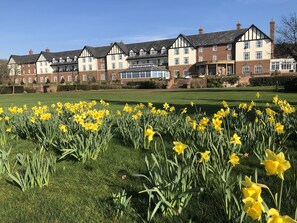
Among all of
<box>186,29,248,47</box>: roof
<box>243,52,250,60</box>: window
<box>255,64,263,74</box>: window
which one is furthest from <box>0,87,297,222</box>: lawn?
<box>186,29,248,47</box>: roof

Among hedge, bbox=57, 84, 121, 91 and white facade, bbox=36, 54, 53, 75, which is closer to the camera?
hedge, bbox=57, 84, 121, 91

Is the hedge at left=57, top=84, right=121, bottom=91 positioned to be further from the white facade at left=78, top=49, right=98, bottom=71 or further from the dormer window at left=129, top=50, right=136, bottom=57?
the white facade at left=78, top=49, right=98, bottom=71

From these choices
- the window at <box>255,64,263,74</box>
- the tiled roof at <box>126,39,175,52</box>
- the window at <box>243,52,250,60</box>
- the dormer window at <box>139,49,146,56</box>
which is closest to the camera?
the window at <box>243,52,250,60</box>

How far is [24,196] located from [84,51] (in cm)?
8209

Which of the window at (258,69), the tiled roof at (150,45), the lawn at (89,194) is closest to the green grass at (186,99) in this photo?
the lawn at (89,194)

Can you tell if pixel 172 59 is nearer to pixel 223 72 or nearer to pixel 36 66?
pixel 223 72

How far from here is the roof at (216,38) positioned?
63269 millimetres

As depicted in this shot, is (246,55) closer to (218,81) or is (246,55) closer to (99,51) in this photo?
(218,81)

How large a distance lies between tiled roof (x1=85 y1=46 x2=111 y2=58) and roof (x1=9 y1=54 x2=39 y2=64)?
74.6 feet

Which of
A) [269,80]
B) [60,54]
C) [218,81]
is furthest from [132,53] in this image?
[269,80]

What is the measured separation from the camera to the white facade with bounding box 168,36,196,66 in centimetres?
6769

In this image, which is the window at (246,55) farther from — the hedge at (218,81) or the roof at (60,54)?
the roof at (60,54)

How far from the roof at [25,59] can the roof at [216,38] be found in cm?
5222

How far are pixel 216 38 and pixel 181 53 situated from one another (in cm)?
859
